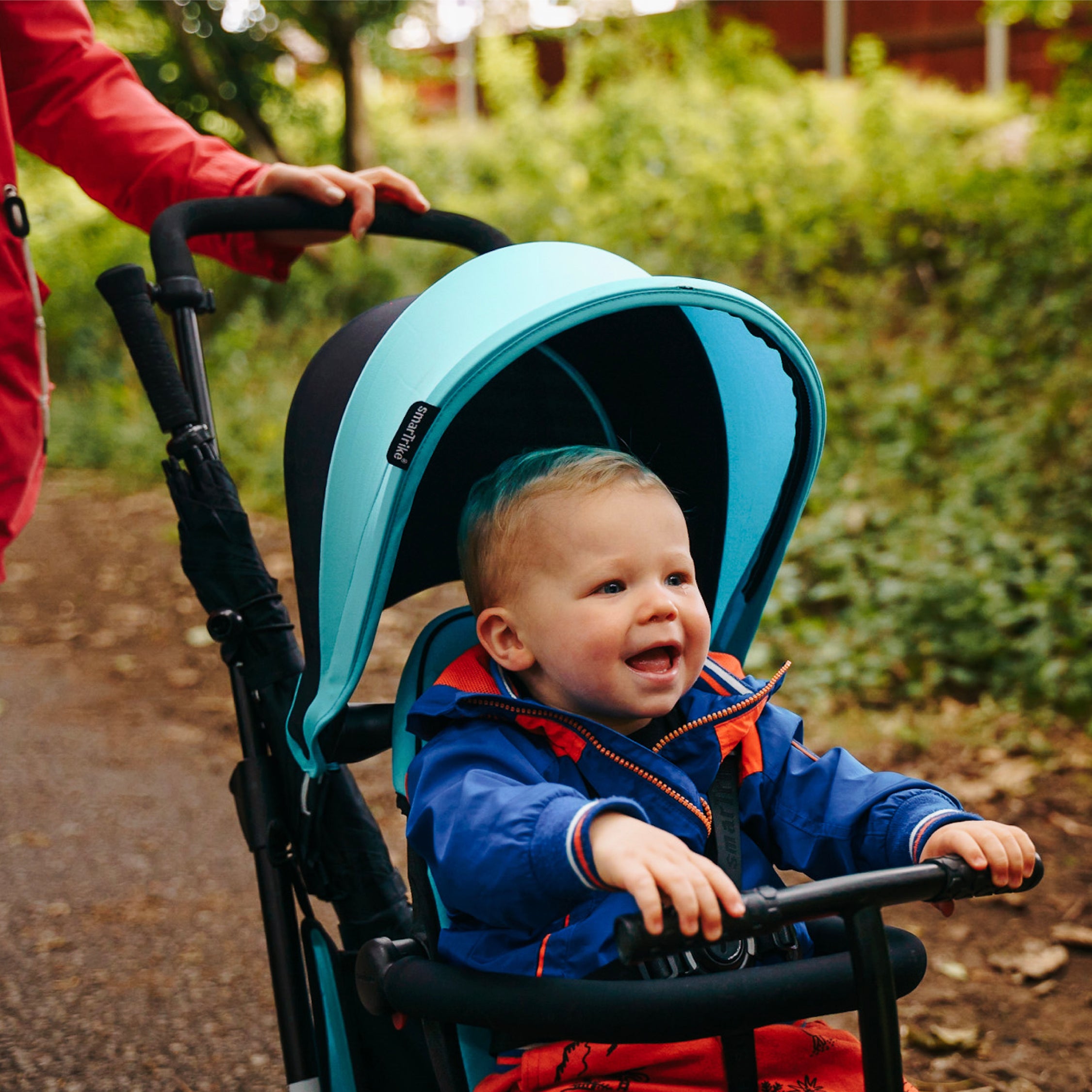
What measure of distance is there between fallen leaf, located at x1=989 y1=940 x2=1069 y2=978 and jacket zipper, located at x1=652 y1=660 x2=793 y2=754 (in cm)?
177

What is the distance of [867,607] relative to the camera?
193 inches

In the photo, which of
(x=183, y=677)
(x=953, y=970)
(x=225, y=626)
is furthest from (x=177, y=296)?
(x=183, y=677)

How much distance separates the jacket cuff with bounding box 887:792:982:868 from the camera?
1473 mm

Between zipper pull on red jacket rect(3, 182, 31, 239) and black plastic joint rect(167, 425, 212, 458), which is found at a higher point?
zipper pull on red jacket rect(3, 182, 31, 239)

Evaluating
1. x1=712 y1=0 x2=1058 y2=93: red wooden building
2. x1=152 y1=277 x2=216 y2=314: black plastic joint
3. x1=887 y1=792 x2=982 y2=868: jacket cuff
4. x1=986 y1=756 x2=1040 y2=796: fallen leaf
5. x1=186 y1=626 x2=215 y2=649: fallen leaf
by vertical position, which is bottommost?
x1=986 y1=756 x2=1040 y2=796: fallen leaf

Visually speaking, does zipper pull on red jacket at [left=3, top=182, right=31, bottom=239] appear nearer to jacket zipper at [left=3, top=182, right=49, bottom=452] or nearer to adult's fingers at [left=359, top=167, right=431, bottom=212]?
jacket zipper at [left=3, top=182, right=49, bottom=452]

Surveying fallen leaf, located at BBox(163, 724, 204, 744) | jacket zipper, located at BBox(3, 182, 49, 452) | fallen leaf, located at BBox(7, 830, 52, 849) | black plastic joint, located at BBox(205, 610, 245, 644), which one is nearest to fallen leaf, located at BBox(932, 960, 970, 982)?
black plastic joint, located at BBox(205, 610, 245, 644)

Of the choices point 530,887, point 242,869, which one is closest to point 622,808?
point 530,887

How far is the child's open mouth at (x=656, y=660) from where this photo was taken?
1.59 metres

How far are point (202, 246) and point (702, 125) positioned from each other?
26.7 feet

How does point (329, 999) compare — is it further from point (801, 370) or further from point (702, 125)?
point (702, 125)

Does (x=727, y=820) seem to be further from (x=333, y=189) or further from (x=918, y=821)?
(x=333, y=189)

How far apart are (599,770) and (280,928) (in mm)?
619

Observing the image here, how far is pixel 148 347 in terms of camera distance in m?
1.91
